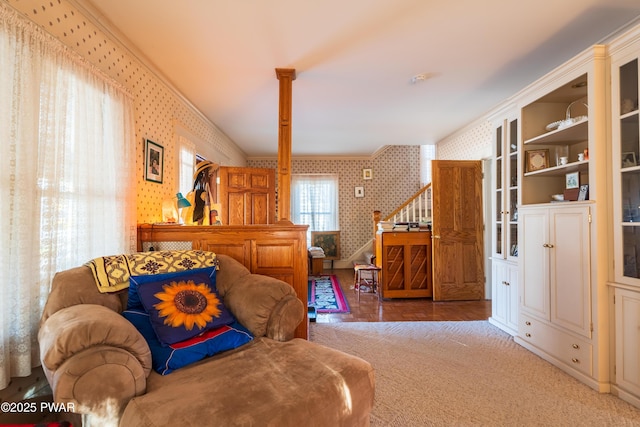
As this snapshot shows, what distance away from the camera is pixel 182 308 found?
1.61 m

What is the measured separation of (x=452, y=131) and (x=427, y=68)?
2.57m

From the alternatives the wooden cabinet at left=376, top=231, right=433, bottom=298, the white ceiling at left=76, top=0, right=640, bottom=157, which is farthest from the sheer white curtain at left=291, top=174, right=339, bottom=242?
the white ceiling at left=76, top=0, right=640, bottom=157

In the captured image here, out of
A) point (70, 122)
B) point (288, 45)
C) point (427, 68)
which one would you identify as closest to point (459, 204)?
point (427, 68)

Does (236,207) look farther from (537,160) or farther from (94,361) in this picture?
(537,160)

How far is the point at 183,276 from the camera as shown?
1.82 metres

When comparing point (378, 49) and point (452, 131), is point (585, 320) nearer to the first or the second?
point (378, 49)

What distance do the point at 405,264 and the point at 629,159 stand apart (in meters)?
2.83

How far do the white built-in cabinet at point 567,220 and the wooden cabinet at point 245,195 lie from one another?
3303 mm

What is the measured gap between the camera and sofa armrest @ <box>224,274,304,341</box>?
1689 mm

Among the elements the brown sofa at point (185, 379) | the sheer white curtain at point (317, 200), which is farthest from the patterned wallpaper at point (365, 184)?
the brown sofa at point (185, 379)

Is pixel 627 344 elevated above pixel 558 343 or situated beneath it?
elevated above

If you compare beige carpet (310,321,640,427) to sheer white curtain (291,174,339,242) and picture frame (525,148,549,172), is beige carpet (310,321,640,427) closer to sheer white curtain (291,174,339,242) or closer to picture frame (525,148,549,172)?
picture frame (525,148,549,172)

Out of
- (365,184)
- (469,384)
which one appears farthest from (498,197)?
(365,184)

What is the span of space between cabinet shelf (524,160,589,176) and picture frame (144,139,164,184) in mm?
3521
